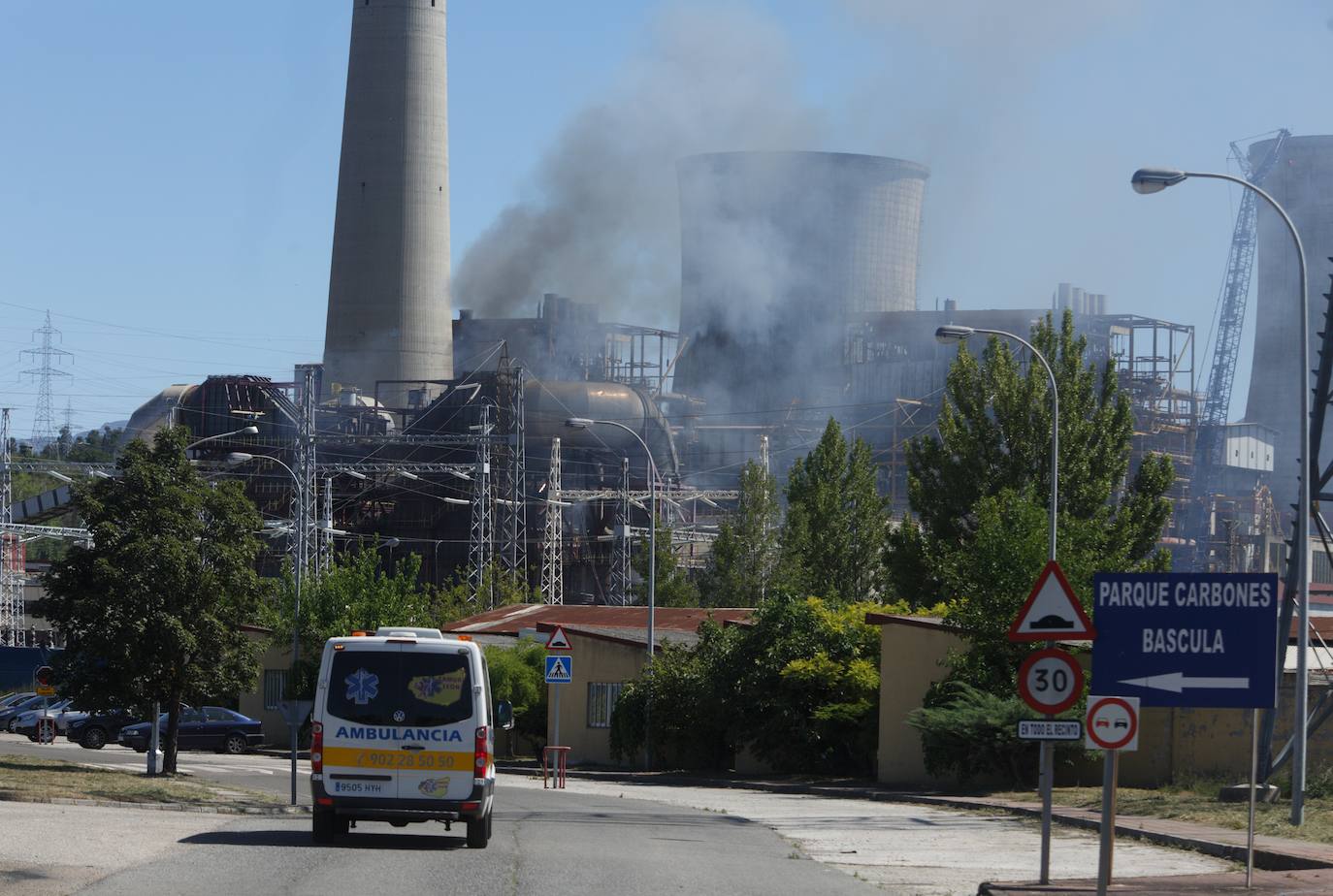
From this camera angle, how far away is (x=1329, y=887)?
1381 cm

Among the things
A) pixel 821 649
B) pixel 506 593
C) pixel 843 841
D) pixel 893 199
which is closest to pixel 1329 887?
pixel 843 841

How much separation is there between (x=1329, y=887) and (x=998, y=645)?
1475 cm

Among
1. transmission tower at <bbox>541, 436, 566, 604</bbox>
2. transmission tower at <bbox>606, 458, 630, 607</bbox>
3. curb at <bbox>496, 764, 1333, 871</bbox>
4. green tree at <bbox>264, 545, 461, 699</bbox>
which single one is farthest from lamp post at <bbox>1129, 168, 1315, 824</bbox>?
transmission tower at <bbox>606, 458, 630, 607</bbox>

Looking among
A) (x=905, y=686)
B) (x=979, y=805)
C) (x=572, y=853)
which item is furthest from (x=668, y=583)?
(x=572, y=853)

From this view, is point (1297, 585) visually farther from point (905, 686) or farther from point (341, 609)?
point (341, 609)

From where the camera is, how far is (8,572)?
7788 cm

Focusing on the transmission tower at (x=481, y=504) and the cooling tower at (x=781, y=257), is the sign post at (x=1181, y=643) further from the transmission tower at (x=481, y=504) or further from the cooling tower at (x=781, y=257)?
the cooling tower at (x=781, y=257)

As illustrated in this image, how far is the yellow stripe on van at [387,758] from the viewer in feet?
53.4

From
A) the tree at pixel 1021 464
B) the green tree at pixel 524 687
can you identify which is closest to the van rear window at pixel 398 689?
the tree at pixel 1021 464

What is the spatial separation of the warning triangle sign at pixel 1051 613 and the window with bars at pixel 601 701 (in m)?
27.1

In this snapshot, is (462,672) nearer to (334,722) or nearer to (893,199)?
(334,722)

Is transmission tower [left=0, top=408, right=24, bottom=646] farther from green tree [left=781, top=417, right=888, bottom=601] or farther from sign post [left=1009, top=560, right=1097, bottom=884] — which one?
sign post [left=1009, top=560, right=1097, bottom=884]

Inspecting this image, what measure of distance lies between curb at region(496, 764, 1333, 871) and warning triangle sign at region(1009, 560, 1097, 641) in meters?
4.48

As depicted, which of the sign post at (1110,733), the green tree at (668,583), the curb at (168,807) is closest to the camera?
the sign post at (1110,733)
